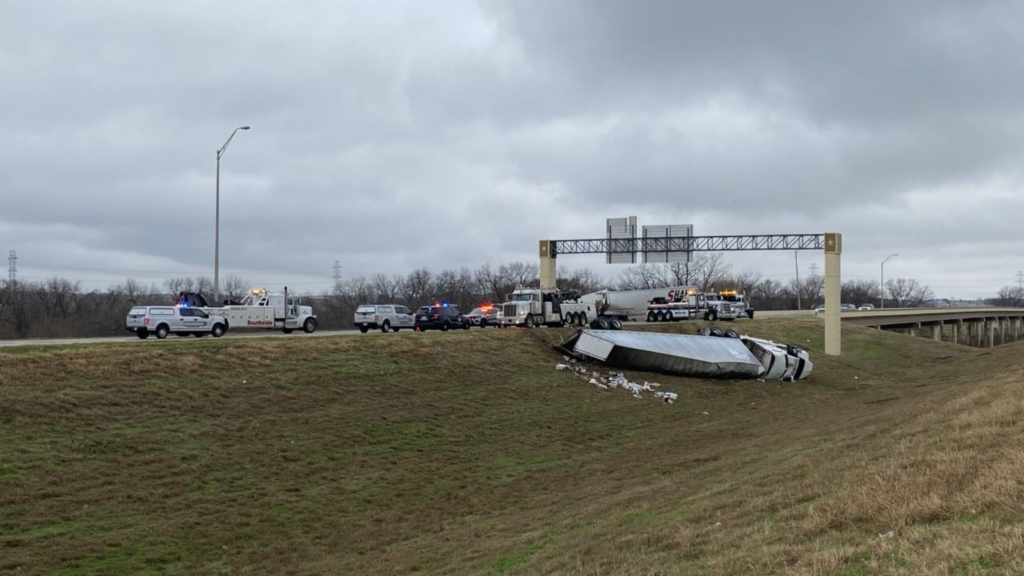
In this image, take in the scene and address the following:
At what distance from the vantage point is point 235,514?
649 inches

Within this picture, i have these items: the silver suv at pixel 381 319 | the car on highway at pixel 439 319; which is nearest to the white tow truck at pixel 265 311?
the silver suv at pixel 381 319

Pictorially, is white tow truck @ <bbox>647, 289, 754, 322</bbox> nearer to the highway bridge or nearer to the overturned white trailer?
the overturned white trailer

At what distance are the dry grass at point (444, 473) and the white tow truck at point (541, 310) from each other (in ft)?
54.3

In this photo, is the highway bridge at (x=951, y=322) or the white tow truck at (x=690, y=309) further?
the highway bridge at (x=951, y=322)

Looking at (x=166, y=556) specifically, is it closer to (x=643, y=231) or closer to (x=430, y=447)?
(x=430, y=447)

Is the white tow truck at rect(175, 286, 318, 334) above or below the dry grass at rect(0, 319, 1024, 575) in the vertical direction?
above

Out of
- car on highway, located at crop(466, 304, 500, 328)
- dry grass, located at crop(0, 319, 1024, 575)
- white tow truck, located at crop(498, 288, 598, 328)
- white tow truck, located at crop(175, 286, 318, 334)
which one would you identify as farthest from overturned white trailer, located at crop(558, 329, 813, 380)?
white tow truck, located at crop(175, 286, 318, 334)

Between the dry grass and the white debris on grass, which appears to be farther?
the white debris on grass

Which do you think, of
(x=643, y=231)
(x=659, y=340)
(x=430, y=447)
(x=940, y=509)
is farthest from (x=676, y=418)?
(x=643, y=231)

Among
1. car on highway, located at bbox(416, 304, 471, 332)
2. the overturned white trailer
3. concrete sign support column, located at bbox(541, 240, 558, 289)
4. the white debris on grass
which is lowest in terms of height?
the white debris on grass

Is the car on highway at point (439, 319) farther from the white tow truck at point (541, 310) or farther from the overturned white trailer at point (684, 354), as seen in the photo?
the overturned white trailer at point (684, 354)

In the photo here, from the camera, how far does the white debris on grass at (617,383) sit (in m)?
35.9

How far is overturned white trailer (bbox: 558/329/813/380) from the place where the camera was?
4003 cm

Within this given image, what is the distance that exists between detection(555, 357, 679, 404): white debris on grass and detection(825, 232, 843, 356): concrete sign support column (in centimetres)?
2700
